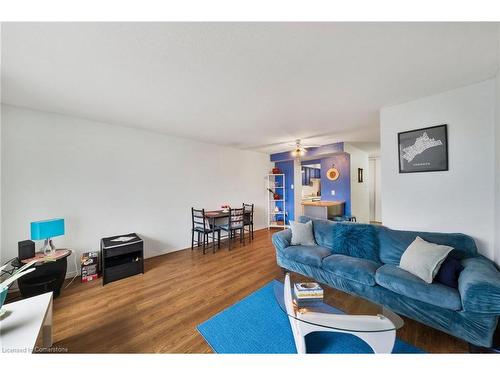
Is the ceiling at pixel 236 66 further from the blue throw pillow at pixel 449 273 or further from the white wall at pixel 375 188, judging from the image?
the white wall at pixel 375 188

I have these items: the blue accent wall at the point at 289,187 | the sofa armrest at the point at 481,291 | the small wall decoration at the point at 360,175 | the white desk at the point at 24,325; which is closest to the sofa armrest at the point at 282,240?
the sofa armrest at the point at 481,291

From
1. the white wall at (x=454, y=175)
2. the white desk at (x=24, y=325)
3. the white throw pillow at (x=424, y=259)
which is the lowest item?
the white desk at (x=24, y=325)

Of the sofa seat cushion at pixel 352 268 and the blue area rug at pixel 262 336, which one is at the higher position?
the sofa seat cushion at pixel 352 268

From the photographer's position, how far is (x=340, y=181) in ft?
16.1

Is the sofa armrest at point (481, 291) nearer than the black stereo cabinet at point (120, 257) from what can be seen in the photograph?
Yes

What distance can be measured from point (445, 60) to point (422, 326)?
240 cm

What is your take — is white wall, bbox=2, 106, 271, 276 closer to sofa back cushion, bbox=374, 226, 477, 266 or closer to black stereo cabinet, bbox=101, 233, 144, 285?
black stereo cabinet, bbox=101, 233, 144, 285

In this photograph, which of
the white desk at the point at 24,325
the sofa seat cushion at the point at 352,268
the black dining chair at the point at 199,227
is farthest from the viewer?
the black dining chair at the point at 199,227

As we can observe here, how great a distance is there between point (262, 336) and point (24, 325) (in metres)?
1.63

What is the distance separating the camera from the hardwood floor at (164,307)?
4.97 feet

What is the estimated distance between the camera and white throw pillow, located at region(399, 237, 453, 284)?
1.66 meters

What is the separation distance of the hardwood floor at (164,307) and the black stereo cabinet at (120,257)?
120mm

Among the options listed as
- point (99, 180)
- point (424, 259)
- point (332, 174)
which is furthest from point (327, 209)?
point (99, 180)

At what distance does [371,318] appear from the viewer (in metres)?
1.34
